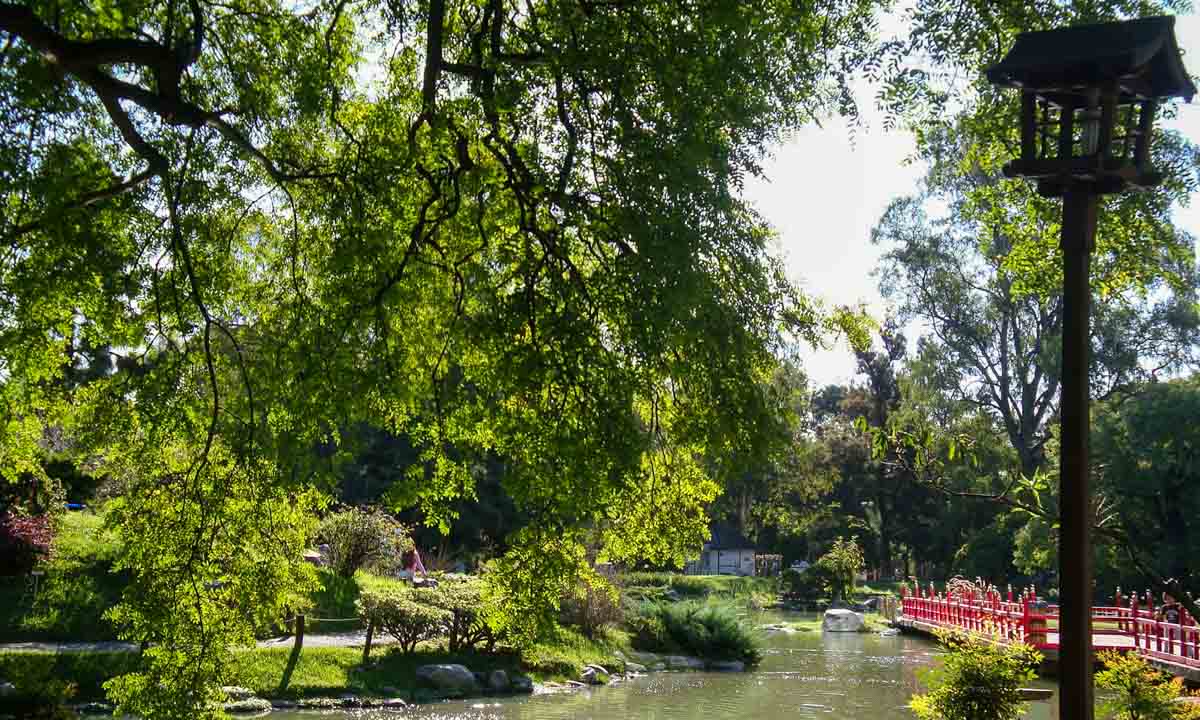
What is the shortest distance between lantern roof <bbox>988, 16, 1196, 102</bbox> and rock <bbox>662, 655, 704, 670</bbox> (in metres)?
19.2

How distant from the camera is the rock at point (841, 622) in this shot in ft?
106

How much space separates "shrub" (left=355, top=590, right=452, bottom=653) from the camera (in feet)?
Answer: 58.2

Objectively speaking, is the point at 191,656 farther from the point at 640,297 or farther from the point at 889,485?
the point at 889,485

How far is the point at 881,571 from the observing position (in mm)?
48375

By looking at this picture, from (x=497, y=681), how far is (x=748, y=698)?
4154 mm

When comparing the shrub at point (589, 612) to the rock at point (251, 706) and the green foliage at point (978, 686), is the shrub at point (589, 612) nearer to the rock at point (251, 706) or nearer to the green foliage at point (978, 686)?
the rock at point (251, 706)

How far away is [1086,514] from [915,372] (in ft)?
103

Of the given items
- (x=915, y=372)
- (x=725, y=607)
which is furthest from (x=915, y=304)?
(x=725, y=607)

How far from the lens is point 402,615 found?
17.9m

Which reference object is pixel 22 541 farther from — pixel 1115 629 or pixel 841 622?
pixel 841 622

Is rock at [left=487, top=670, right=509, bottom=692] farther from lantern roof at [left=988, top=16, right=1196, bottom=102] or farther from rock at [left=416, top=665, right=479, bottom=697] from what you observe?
lantern roof at [left=988, top=16, right=1196, bottom=102]

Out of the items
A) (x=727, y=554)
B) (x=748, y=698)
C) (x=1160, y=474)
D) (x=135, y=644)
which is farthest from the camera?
(x=727, y=554)

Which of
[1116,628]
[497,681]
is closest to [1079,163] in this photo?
[497,681]

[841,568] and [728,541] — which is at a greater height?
[728,541]
